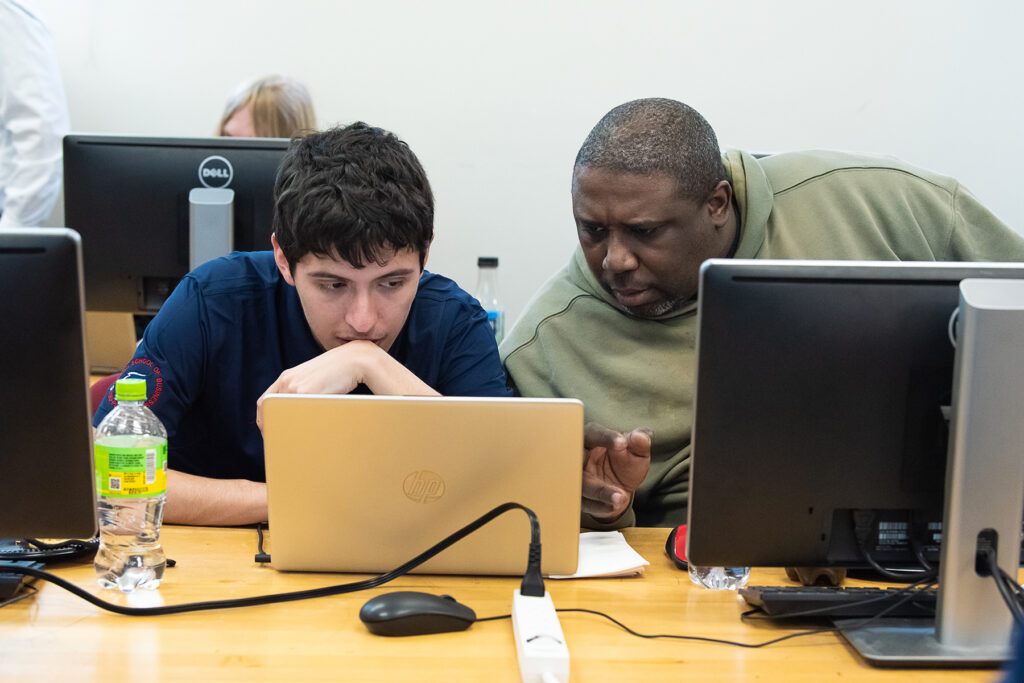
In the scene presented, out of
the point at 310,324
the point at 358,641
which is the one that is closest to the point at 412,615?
the point at 358,641

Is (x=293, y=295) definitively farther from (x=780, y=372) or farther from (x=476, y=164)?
(x=476, y=164)

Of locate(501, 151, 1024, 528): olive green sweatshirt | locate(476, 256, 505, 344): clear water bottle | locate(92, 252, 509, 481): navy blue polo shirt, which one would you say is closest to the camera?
locate(92, 252, 509, 481): navy blue polo shirt

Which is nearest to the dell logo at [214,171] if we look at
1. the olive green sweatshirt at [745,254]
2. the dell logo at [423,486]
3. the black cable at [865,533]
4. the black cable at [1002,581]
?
the olive green sweatshirt at [745,254]

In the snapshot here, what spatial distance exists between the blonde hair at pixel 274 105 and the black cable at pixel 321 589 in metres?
1.95

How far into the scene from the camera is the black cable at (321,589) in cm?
100

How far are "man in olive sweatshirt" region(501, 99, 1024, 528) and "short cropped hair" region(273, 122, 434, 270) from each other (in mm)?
361

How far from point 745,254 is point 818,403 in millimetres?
839

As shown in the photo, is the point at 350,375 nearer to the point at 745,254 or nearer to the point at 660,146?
the point at 660,146

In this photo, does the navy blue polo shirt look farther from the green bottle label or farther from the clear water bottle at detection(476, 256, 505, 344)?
the clear water bottle at detection(476, 256, 505, 344)

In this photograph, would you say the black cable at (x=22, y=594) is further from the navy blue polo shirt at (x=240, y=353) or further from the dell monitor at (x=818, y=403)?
the dell monitor at (x=818, y=403)

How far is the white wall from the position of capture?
10.0ft

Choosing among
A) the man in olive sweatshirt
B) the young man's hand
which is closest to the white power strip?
the young man's hand

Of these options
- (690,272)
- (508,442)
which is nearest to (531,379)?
(690,272)

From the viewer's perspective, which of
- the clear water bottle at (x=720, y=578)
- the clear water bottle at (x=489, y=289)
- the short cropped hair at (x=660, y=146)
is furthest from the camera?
the clear water bottle at (x=489, y=289)
